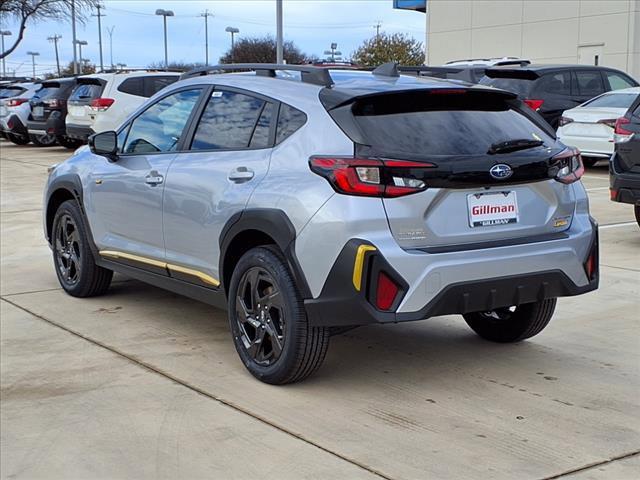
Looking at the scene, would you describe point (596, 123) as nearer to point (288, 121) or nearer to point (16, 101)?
point (288, 121)

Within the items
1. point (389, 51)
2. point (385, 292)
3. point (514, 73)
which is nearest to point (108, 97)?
point (514, 73)

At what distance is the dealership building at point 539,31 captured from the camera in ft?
111

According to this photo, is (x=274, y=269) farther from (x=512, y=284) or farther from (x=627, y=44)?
(x=627, y=44)

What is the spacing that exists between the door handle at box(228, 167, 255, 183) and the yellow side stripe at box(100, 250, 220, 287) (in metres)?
0.63

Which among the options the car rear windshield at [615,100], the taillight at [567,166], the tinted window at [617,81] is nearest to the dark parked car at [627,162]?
the taillight at [567,166]

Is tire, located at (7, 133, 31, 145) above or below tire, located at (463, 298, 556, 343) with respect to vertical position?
below

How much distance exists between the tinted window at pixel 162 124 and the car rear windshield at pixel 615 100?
10798 mm

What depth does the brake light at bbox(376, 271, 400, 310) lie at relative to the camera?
4535 millimetres

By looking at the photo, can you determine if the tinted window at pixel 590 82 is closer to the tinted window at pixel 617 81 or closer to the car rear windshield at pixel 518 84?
the tinted window at pixel 617 81

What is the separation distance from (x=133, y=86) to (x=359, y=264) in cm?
1516

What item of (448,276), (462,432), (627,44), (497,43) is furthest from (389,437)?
(497,43)

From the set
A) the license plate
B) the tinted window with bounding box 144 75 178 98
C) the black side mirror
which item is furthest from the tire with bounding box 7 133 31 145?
the license plate

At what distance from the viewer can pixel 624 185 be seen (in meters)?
8.96

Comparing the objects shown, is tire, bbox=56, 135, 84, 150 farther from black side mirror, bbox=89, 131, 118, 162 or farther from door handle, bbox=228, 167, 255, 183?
door handle, bbox=228, 167, 255, 183
